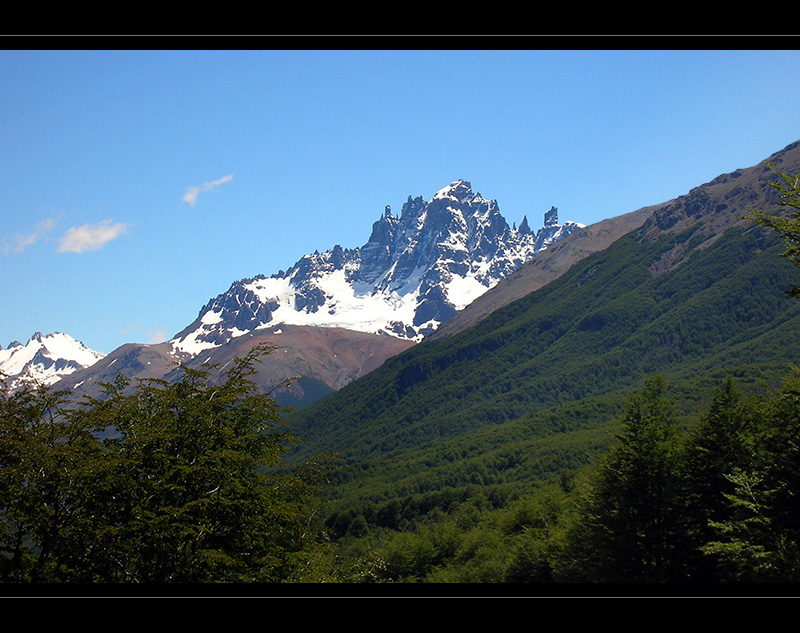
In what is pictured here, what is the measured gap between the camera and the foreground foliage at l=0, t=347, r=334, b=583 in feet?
48.0

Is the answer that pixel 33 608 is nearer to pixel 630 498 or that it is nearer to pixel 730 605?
pixel 730 605

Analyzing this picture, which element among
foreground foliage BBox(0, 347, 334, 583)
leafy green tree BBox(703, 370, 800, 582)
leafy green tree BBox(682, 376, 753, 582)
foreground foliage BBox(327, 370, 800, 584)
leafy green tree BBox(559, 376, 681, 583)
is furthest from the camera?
leafy green tree BBox(559, 376, 681, 583)

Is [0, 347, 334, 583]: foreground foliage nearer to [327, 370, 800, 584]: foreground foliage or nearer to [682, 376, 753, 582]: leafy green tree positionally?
[327, 370, 800, 584]: foreground foliage

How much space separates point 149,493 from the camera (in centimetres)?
1609

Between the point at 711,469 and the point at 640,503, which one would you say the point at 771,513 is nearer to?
the point at 711,469

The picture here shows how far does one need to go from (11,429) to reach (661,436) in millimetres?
32981

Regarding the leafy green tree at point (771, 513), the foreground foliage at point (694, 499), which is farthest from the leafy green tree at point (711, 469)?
the leafy green tree at point (771, 513)

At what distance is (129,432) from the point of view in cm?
1786

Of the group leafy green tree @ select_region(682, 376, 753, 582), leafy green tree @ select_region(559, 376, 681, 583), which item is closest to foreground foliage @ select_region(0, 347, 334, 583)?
leafy green tree @ select_region(559, 376, 681, 583)

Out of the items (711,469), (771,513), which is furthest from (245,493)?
(711,469)

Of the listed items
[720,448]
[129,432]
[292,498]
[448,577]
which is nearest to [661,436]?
[720,448]

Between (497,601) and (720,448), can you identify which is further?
(720,448)

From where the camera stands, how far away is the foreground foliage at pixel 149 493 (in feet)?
48.0
